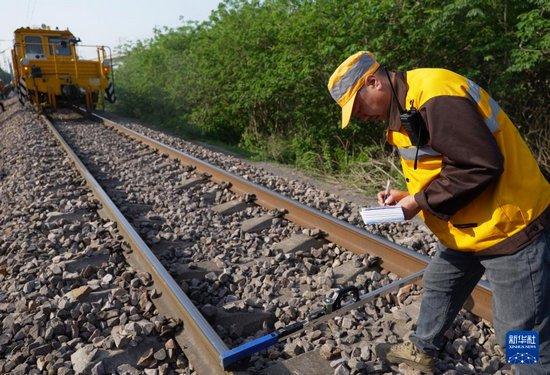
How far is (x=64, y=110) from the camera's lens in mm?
19344

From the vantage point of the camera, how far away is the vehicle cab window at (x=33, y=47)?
17.3 metres

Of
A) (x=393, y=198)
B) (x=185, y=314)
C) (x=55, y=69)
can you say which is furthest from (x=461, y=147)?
(x=55, y=69)

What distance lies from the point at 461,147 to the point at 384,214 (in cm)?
53

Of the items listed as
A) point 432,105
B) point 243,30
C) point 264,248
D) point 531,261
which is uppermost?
point 243,30

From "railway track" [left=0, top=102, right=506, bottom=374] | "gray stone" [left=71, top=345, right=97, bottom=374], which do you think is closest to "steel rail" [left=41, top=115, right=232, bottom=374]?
"railway track" [left=0, top=102, right=506, bottom=374]

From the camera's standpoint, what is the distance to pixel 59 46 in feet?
58.7

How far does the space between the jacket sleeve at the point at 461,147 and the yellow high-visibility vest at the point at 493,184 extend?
2.8 inches

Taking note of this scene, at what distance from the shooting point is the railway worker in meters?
1.83

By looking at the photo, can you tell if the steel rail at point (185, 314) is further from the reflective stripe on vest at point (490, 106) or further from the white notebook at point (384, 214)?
the reflective stripe on vest at point (490, 106)

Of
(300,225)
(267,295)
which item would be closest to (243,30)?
(300,225)

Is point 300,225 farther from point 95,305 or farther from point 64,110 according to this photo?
point 64,110

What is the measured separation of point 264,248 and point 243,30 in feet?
31.2

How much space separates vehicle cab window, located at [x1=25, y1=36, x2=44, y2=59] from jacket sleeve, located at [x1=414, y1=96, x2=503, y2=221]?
1857 centimetres

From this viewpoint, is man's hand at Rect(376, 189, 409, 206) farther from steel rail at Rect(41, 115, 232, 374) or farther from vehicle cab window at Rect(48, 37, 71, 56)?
vehicle cab window at Rect(48, 37, 71, 56)
